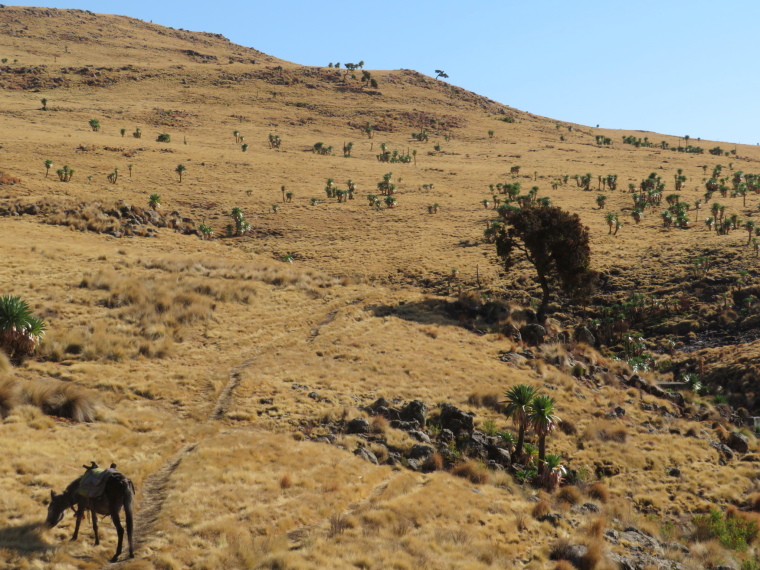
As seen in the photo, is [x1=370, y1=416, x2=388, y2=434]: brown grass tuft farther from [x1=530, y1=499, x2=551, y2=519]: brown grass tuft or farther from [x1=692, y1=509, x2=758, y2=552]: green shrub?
[x1=692, y1=509, x2=758, y2=552]: green shrub

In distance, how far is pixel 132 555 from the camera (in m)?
11.8

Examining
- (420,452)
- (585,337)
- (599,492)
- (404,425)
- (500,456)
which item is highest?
(404,425)

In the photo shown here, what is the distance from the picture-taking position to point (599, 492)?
2288cm

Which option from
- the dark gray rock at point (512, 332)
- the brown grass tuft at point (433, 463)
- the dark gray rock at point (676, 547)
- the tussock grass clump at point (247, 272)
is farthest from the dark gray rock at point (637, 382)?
the tussock grass clump at point (247, 272)

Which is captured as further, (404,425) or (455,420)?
(455,420)

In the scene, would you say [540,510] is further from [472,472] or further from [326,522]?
[326,522]

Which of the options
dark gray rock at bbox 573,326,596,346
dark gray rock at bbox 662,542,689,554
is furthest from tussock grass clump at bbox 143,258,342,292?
dark gray rock at bbox 662,542,689,554

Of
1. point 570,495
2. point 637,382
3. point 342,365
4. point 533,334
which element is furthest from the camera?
point 533,334

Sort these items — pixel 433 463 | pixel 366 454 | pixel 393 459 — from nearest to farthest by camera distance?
pixel 366 454 < pixel 393 459 < pixel 433 463

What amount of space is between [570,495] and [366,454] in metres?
8.37

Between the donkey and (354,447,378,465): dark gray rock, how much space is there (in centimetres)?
1035

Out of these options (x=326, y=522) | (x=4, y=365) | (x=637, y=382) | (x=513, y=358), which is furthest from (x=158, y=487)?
(x=637, y=382)

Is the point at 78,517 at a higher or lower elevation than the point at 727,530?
higher

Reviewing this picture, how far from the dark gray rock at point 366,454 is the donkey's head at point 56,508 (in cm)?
1107
